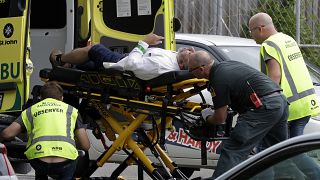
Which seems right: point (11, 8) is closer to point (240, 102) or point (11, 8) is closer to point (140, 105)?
point (140, 105)

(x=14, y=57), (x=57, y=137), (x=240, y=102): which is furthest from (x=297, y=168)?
(x=14, y=57)

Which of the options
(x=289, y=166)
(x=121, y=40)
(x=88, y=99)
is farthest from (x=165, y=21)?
(x=289, y=166)

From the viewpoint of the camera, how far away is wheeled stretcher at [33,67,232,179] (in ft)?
25.3

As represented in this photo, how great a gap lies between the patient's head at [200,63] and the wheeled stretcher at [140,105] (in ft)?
0.80

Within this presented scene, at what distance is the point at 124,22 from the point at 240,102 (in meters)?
2.54

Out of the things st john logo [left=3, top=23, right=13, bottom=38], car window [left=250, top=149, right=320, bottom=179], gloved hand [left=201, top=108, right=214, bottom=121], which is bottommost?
gloved hand [left=201, top=108, right=214, bottom=121]

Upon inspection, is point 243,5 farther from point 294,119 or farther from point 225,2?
point 294,119

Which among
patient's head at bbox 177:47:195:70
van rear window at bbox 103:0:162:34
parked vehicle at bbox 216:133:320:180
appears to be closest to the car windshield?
van rear window at bbox 103:0:162:34

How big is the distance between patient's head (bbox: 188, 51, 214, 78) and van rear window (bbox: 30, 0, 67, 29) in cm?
328

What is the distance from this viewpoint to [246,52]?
10375 mm

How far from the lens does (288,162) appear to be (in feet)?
14.0

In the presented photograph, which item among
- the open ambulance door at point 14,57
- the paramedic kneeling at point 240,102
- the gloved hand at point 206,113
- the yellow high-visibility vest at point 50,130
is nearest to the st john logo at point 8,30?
the open ambulance door at point 14,57

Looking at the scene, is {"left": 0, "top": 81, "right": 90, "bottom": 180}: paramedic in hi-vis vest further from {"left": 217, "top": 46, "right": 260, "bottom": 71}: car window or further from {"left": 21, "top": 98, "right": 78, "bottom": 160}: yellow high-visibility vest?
{"left": 217, "top": 46, "right": 260, "bottom": 71}: car window

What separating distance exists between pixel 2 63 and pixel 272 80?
9.17 ft
